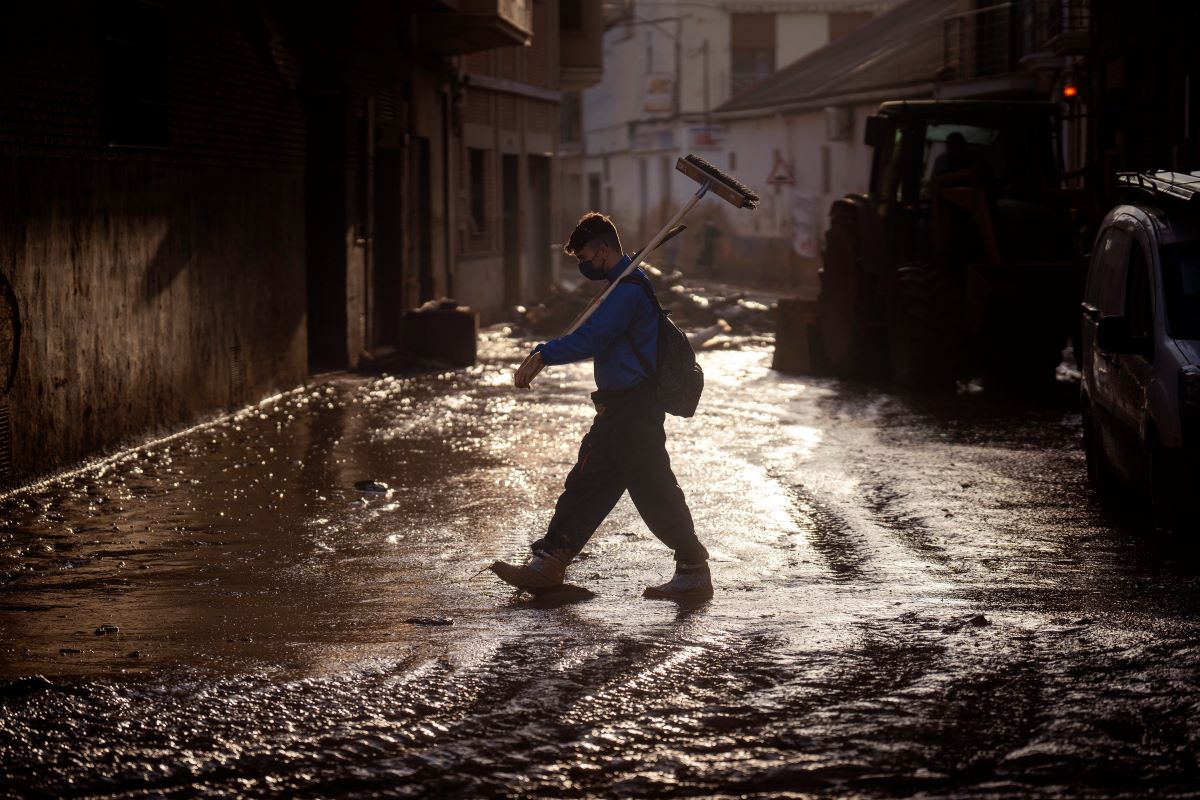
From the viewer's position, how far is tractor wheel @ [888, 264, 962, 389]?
52.3ft

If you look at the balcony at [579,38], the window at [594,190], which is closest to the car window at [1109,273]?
the balcony at [579,38]

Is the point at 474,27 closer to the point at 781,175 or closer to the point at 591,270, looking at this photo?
the point at 591,270

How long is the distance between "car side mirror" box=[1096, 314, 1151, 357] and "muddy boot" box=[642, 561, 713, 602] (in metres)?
2.50

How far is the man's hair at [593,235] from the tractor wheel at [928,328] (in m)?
8.62

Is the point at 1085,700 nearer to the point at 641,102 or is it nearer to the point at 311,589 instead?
the point at 311,589

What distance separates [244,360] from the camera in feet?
49.2

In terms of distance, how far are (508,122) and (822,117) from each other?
40.1 ft

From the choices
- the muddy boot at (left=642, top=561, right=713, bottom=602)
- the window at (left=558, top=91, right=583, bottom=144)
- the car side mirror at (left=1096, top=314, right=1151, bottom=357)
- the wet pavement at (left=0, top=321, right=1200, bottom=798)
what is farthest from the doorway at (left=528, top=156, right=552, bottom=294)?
the window at (left=558, top=91, right=583, bottom=144)

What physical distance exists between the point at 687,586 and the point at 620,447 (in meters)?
0.65

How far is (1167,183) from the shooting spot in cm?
954

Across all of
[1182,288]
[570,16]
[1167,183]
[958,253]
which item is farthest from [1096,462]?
[570,16]

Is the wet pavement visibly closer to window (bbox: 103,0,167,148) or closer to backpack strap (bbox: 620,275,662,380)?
backpack strap (bbox: 620,275,662,380)

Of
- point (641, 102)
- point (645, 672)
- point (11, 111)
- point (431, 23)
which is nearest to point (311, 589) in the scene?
point (645, 672)

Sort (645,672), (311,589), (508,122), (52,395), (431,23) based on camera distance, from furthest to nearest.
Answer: (508,122) → (431,23) → (52,395) → (311,589) → (645,672)
